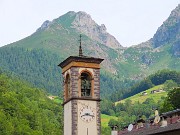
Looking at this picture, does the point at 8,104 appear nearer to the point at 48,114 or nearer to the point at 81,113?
the point at 48,114

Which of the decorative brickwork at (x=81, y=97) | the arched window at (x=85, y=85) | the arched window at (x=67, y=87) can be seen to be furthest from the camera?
the arched window at (x=67, y=87)

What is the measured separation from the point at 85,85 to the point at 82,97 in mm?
1409

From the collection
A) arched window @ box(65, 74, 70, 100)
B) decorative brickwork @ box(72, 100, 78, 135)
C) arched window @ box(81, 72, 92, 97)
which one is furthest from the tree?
decorative brickwork @ box(72, 100, 78, 135)

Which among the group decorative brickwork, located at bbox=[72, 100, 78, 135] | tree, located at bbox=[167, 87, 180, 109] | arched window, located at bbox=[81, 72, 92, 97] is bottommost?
decorative brickwork, located at bbox=[72, 100, 78, 135]

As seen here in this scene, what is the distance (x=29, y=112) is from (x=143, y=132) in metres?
90.5

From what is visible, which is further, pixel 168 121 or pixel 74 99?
pixel 74 99

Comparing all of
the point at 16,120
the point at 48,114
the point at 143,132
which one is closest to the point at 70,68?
the point at 143,132

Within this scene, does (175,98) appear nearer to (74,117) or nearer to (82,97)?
(82,97)

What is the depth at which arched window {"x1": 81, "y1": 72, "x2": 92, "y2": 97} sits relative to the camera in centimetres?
4844

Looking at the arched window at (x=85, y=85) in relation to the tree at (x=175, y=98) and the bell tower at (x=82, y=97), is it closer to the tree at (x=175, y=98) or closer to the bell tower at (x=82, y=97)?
the bell tower at (x=82, y=97)

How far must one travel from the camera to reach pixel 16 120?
391ft

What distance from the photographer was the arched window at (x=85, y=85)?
4844 cm

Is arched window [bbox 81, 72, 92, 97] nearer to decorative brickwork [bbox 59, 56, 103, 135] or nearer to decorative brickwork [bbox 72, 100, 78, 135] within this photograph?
decorative brickwork [bbox 59, 56, 103, 135]

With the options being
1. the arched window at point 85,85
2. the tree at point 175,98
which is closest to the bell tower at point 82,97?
the arched window at point 85,85
